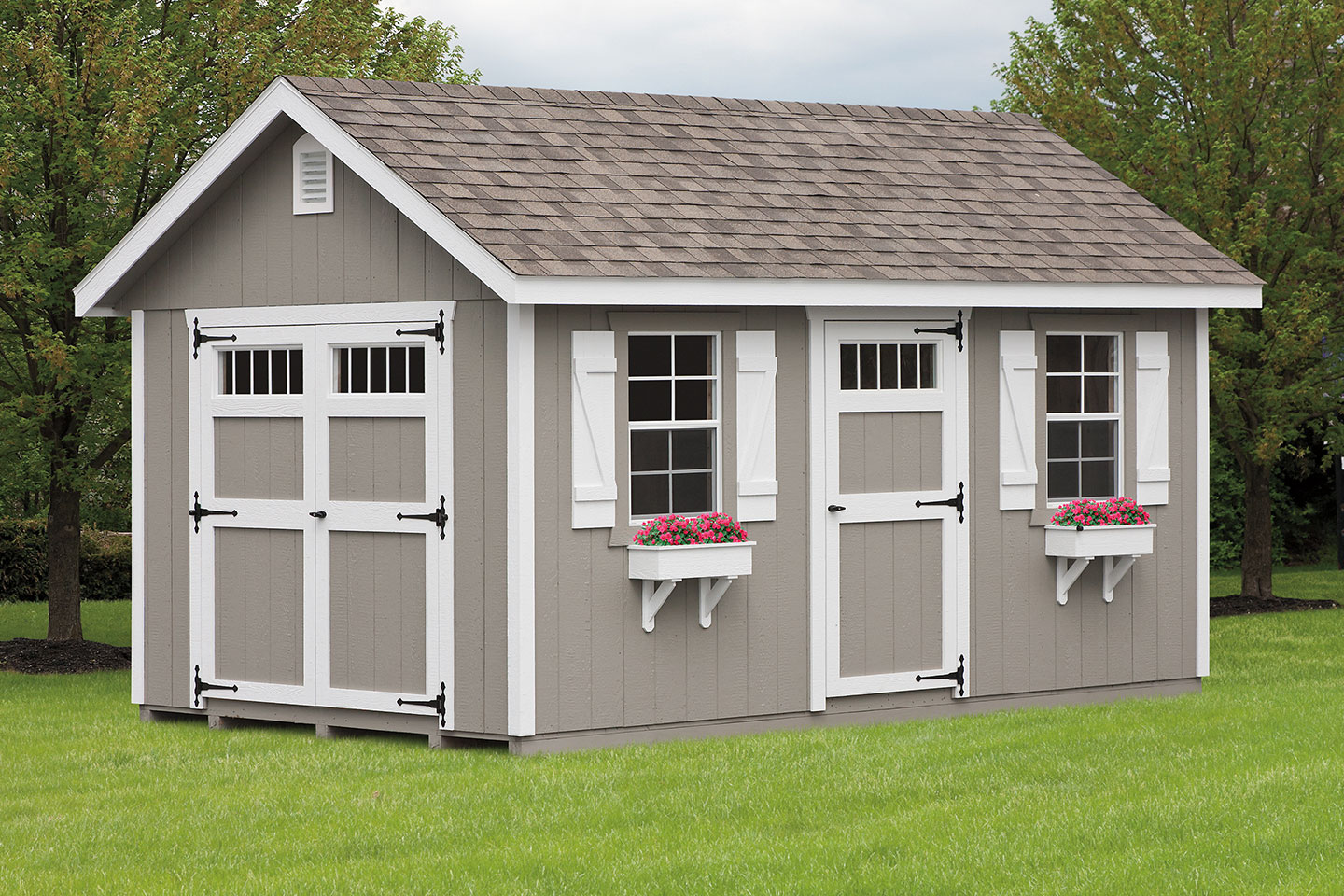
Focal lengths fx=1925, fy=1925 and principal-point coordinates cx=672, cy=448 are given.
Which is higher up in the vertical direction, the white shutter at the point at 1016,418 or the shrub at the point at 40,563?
the white shutter at the point at 1016,418

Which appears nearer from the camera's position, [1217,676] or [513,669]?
[513,669]

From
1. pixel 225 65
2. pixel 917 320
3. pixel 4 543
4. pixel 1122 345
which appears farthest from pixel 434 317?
pixel 4 543

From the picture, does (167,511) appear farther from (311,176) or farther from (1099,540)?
(1099,540)

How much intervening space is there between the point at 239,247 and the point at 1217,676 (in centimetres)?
737

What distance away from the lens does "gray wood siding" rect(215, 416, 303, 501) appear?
1118 cm

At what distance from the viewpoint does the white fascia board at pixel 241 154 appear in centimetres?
1006

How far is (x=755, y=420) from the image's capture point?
429 inches

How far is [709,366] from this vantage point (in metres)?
10.8

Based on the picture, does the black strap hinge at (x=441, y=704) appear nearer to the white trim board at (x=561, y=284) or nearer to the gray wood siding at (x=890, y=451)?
the white trim board at (x=561, y=284)

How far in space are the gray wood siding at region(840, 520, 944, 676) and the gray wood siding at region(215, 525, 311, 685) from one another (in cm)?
320

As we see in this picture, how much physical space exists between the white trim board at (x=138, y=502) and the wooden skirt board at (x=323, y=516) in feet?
1.66

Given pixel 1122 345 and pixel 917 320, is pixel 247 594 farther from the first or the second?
pixel 1122 345

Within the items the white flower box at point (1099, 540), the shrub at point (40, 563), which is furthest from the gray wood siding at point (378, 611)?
the shrub at point (40, 563)

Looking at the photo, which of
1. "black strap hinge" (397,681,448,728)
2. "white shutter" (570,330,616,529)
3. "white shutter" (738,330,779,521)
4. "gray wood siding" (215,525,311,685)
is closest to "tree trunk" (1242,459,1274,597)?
"white shutter" (738,330,779,521)
